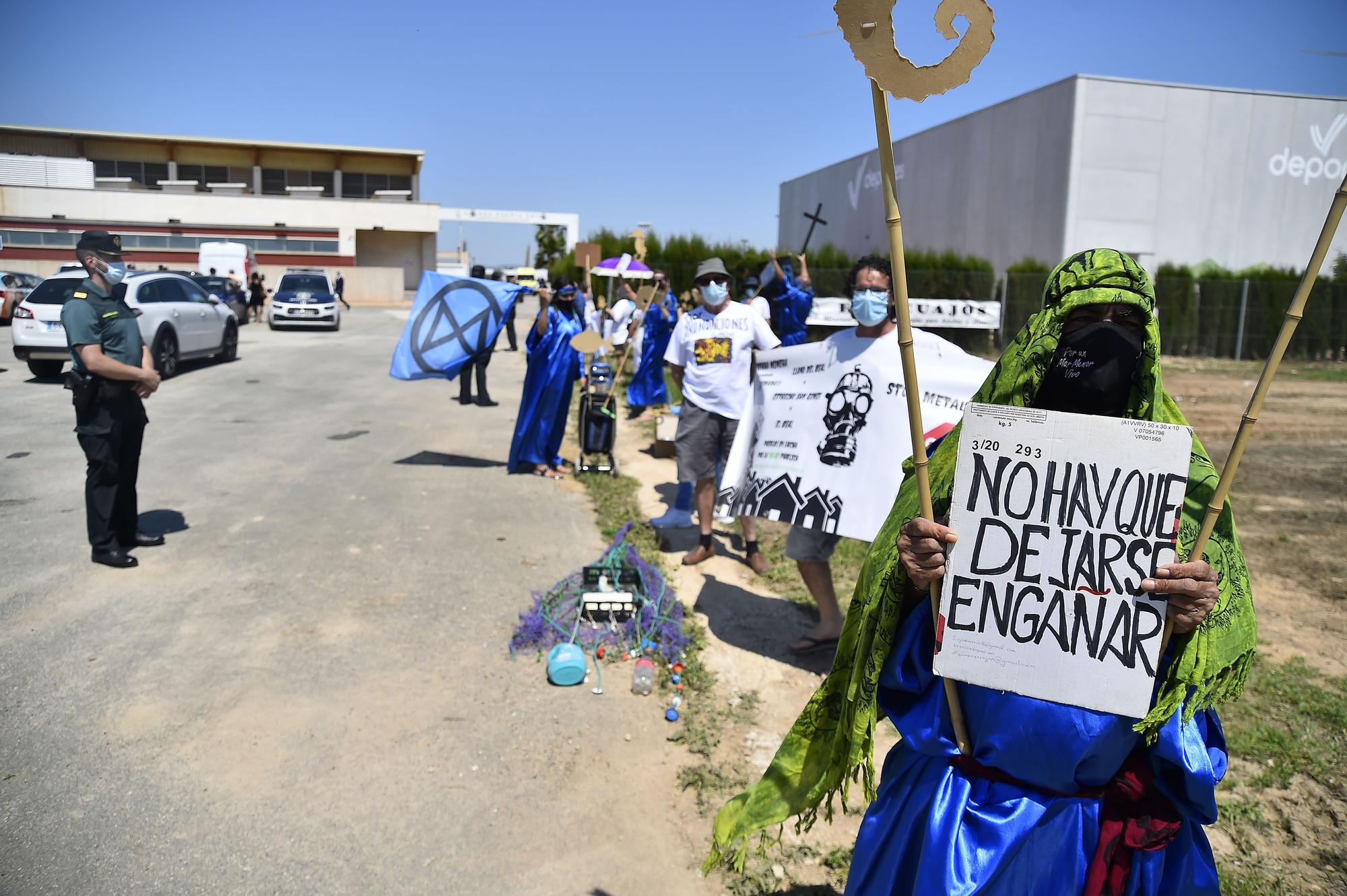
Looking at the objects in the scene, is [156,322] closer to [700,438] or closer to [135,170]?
[700,438]

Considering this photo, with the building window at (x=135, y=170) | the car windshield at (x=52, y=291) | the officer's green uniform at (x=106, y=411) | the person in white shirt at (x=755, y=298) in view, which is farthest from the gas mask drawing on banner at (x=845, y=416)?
the building window at (x=135, y=170)

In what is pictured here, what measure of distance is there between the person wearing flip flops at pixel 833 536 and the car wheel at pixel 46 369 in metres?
14.4

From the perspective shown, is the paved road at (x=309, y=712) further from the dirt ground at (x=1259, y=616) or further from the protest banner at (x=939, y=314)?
the protest banner at (x=939, y=314)

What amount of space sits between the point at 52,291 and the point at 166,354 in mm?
1859

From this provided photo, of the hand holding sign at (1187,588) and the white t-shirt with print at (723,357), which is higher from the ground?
the white t-shirt with print at (723,357)

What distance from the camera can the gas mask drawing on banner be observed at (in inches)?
183

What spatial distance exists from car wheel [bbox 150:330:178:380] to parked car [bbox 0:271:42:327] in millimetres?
10054

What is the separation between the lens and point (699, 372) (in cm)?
621

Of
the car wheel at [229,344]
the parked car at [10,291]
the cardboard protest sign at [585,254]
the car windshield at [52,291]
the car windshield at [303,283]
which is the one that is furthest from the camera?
the car windshield at [303,283]

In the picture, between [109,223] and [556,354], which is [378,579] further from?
[109,223]

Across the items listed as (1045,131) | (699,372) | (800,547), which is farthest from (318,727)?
(1045,131)

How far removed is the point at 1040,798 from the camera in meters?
1.85

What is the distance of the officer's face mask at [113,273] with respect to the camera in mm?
5703

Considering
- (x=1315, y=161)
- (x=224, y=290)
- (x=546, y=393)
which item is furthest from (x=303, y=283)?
(x=1315, y=161)
